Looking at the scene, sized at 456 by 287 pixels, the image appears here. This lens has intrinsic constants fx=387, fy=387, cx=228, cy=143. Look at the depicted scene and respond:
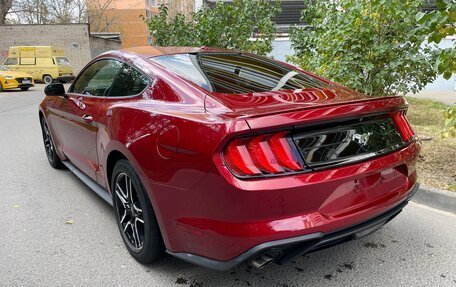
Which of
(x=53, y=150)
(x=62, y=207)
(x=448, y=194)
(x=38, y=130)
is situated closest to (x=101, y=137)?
(x=62, y=207)

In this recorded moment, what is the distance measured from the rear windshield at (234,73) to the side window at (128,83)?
0.19m

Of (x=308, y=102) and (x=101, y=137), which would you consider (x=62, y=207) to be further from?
(x=308, y=102)

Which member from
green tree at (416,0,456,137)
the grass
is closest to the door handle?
green tree at (416,0,456,137)

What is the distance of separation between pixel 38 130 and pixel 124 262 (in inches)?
263

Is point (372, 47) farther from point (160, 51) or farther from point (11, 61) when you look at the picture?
point (11, 61)

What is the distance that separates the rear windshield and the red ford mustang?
0.02m

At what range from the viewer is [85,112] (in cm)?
355

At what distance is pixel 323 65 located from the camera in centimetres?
591

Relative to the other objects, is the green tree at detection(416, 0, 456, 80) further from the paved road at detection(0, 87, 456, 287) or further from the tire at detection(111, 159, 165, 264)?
the tire at detection(111, 159, 165, 264)

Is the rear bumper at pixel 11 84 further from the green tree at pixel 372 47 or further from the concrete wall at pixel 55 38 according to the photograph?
the green tree at pixel 372 47

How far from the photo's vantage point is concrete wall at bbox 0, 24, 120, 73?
31.5 m

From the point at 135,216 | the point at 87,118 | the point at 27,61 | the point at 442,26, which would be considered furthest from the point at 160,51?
the point at 27,61

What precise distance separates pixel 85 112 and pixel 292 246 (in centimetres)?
238

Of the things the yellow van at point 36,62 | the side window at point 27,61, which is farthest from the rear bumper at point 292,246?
the side window at point 27,61
